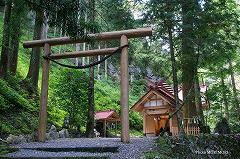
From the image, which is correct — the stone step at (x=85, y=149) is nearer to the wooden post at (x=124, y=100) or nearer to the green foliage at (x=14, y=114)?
the wooden post at (x=124, y=100)

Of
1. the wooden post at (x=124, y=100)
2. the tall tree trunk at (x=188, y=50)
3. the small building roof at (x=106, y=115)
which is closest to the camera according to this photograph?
the wooden post at (x=124, y=100)

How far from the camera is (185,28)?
10461 millimetres

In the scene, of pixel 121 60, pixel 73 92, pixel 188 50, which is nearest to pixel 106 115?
pixel 73 92

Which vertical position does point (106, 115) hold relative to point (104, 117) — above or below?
above

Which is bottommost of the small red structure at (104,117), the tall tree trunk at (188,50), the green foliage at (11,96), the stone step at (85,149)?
A: the stone step at (85,149)

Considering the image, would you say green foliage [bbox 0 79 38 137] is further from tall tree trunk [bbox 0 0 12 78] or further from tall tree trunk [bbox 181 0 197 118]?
tall tree trunk [bbox 181 0 197 118]

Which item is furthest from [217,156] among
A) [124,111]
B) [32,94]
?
[32,94]

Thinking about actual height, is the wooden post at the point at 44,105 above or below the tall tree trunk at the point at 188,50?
below

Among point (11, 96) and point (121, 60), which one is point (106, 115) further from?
point (121, 60)

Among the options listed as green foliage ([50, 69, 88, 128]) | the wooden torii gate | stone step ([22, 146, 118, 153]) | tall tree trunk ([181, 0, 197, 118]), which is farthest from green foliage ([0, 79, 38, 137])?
tall tree trunk ([181, 0, 197, 118])

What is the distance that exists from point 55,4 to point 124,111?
382 cm

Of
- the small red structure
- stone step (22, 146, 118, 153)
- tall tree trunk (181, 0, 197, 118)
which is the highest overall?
tall tree trunk (181, 0, 197, 118)

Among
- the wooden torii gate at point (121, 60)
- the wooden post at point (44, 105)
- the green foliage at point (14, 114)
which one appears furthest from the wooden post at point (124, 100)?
the green foliage at point (14, 114)

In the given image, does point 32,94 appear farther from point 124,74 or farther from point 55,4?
point 55,4
